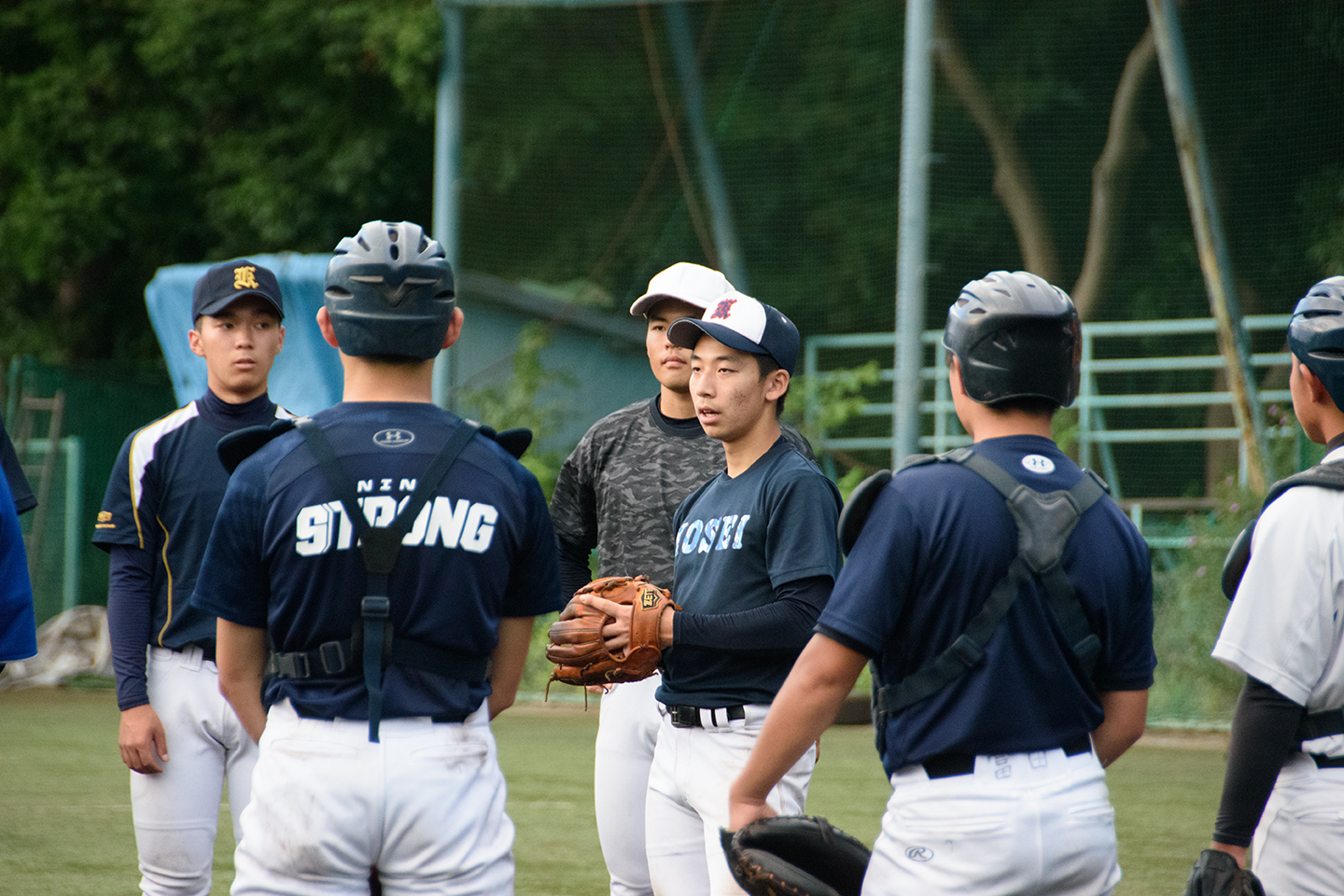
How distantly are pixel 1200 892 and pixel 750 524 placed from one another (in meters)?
1.46

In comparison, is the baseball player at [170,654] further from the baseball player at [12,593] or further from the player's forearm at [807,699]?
the player's forearm at [807,699]

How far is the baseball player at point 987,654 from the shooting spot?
2783 mm

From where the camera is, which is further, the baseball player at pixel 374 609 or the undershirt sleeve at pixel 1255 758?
the undershirt sleeve at pixel 1255 758

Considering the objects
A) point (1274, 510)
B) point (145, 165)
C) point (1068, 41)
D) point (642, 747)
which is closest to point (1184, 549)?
point (1068, 41)

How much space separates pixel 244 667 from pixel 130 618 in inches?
57.9

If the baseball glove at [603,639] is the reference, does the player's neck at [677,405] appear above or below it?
above

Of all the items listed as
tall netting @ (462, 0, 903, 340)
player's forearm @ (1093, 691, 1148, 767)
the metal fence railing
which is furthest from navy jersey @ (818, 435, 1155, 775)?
tall netting @ (462, 0, 903, 340)

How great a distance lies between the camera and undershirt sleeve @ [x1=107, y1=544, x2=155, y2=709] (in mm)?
4418

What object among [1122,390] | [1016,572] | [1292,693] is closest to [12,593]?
[1016,572]

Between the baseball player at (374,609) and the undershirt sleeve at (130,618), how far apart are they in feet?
4.72

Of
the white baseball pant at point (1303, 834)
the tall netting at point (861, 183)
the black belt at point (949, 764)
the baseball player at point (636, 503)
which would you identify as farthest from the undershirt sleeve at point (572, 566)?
the tall netting at point (861, 183)

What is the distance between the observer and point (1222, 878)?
9.95 ft

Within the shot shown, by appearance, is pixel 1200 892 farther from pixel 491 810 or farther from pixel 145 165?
pixel 145 165

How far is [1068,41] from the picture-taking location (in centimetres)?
1658
